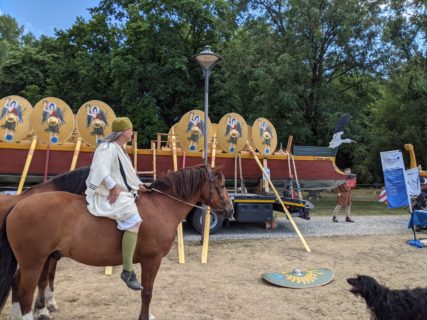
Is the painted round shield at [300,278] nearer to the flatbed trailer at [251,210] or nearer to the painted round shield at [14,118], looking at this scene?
the flatbed trailer at [251,210]

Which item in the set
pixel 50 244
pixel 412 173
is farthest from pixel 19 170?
pixel 412 173

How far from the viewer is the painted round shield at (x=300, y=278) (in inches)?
216

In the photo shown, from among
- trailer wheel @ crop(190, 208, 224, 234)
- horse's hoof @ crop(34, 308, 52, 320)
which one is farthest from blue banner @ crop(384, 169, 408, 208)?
horse's hoof @ crop(34, 308, 52, 320)

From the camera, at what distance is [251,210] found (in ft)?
31.4

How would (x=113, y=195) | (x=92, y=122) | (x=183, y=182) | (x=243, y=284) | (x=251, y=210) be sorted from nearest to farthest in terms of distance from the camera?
(x=113, y=195)
(x=183, y=182)
(x=243, y=284)
(x=92, y=122)
(x=251, y=210)

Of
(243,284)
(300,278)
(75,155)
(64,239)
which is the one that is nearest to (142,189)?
(64,239)

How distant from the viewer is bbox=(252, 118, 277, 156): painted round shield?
37.1ft

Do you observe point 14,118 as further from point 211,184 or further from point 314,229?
point 314,229

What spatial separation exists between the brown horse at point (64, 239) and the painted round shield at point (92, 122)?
17.9 feet

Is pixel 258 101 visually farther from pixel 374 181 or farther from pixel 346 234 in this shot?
pixel 374 181

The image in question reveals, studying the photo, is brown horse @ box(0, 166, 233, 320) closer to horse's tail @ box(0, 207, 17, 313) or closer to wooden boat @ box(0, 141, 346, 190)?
horse's tail @ box(0, 207, 17, 313)

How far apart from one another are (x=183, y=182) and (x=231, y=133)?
6479mm

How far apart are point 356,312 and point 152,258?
2.58 m

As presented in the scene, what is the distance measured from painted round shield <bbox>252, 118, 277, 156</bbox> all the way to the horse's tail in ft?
27.4
